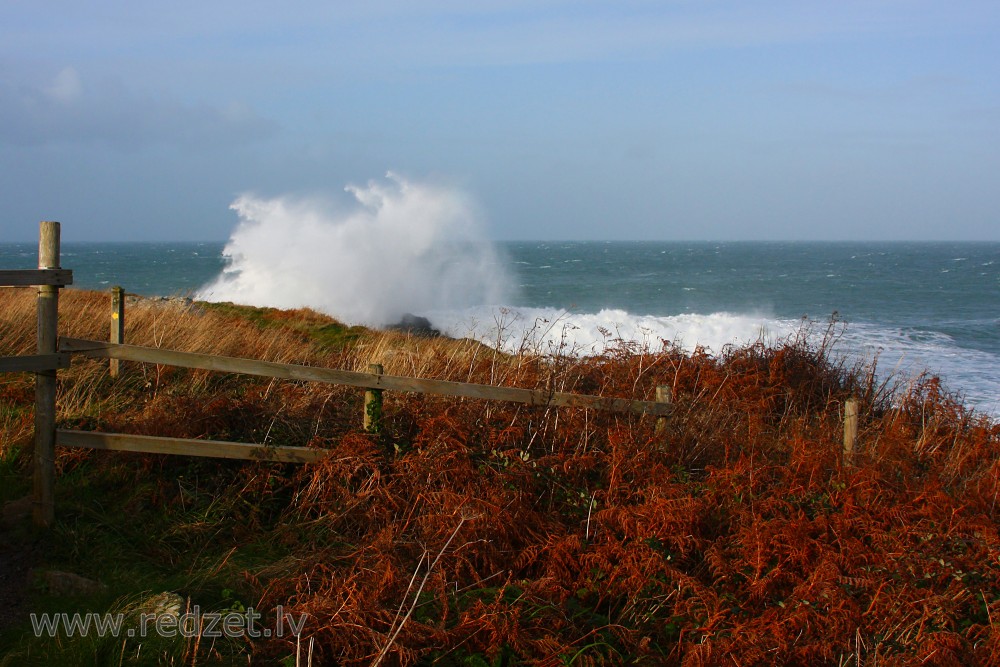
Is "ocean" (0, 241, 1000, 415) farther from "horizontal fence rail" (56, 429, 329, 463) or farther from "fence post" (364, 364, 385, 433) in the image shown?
"horizontal fence rail" (56, 429, 329, 463)

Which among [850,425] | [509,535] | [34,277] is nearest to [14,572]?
[34,277]

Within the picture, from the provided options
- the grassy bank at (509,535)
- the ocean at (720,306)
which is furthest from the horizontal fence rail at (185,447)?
the ocean at (720,306)

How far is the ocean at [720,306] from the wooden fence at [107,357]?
6.65 feet

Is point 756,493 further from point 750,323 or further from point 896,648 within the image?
point 750,323

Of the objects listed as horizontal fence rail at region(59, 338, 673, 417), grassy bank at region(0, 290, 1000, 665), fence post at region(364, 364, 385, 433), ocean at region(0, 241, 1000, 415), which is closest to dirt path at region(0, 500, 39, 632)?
grassy bank at region(0, 290, 1000, 665)

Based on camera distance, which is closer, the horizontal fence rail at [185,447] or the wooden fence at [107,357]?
the wooden fence at [107,357]

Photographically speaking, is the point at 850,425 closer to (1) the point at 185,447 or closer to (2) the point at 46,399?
(1) the point at 185,447

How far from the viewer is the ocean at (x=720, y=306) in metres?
20.5

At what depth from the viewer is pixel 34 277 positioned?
17.7ft

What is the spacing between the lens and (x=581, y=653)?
4.18m

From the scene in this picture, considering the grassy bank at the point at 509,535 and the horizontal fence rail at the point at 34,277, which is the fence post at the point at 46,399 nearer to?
the horizontal fence rail at the point at 34,277

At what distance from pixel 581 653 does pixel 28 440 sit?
4670 mm

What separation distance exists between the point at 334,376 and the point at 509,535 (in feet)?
5.70

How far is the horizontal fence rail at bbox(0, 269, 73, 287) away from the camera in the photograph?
5230 mm
